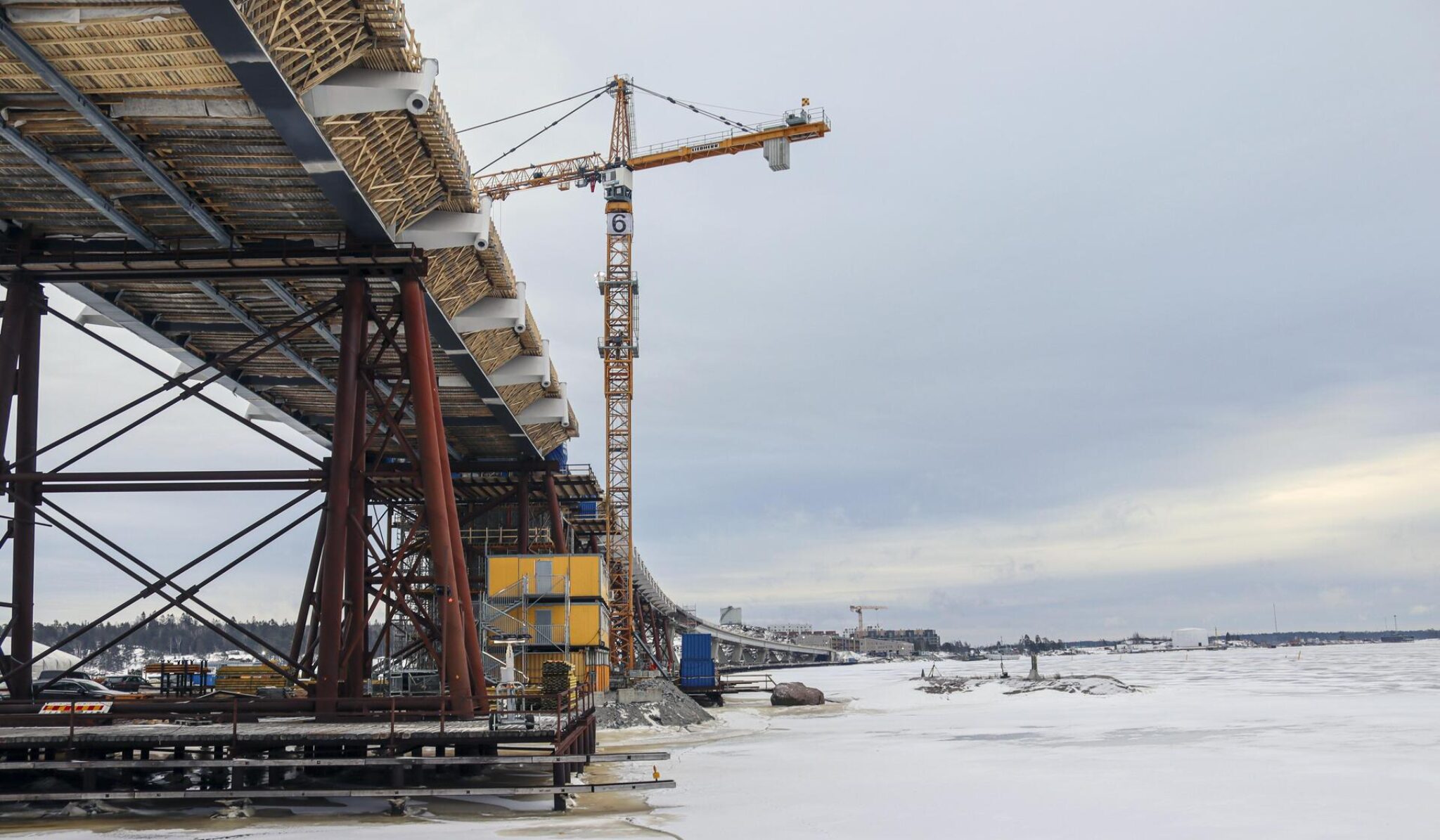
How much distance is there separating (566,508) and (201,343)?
124ft

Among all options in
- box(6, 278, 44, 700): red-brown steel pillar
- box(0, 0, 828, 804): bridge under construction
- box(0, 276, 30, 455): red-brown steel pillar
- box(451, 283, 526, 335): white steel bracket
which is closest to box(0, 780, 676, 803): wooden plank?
box(0, 0, 828, 804): bridge under construction

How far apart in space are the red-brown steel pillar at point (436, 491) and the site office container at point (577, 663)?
15099 millimetres

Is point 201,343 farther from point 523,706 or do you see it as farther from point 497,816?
point 497,816

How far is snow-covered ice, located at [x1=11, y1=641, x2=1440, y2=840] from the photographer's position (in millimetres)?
22641

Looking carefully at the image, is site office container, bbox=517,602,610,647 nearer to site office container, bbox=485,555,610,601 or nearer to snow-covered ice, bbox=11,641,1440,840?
site office container, bbox=485,555,610,601

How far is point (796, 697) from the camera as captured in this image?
78.2 m

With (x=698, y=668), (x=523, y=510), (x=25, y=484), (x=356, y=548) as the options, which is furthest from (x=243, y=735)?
(x=698, y=668)

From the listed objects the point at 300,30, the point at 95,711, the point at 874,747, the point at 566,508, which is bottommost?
the point at 874,747

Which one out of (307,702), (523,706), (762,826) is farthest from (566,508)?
(762,826)

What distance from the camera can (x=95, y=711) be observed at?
88.7ft

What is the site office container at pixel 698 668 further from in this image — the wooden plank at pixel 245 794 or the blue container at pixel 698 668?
the wooden plank at pixel 245 794

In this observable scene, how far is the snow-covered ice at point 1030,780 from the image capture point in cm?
2264

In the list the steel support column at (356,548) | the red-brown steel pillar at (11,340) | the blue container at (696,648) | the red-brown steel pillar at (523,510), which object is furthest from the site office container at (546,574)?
the blue container at (696,648)

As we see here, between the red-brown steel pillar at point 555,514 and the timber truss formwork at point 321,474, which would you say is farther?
the red-brown steel pillar at point 555,514
